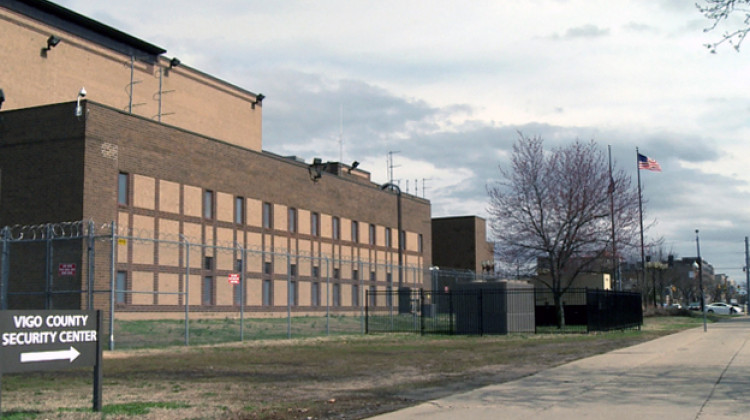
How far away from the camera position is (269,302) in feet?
143

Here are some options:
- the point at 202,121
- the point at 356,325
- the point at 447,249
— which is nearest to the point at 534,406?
the point at 356,325

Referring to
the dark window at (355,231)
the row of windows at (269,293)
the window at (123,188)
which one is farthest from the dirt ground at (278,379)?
the dark window at (355,231)

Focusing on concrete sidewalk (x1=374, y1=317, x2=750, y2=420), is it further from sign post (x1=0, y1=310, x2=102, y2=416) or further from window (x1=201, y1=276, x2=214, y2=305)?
window (x1=201, y1=276, x2=214, y2=305)

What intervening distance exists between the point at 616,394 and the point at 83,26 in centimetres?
3858

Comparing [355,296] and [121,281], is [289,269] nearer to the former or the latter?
[121,281]

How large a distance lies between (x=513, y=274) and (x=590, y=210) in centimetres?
515

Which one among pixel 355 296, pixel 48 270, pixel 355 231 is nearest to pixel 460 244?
pixel 355 231

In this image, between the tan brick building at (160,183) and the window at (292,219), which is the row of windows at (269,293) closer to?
the tan brick building at (160,183)

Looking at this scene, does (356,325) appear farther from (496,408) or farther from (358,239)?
(496,408)

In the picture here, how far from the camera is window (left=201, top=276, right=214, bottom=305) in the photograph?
37938 millimetres

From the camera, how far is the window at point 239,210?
42875mm

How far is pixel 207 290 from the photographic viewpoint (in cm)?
3825

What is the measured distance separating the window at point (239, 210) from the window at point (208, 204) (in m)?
2.07

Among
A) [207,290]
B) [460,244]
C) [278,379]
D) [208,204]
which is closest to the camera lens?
[278,379]
